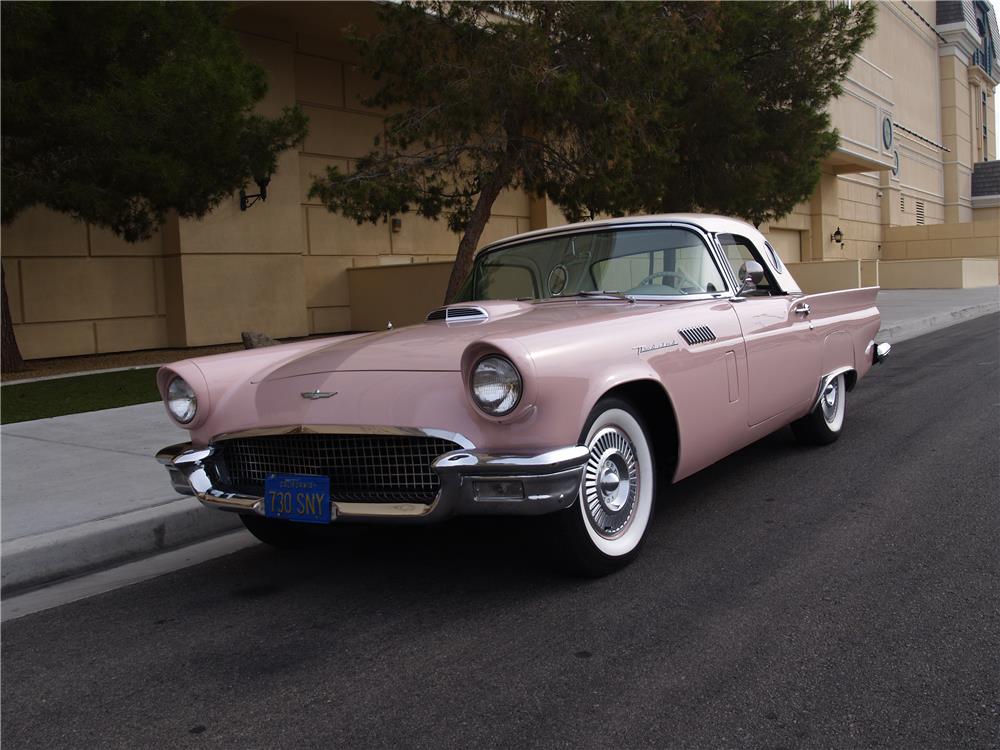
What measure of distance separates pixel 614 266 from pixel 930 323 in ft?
48.2

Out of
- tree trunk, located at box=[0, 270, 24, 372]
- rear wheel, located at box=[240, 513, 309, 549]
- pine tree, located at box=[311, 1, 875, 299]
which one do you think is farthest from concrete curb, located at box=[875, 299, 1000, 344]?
tree trunk, located at box=[0, 270, 24, 372]

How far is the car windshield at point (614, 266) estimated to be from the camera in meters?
4.93

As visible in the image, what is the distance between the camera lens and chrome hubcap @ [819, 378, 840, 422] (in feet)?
20.3

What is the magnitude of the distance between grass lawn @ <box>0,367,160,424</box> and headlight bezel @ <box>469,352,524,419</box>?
6282mm

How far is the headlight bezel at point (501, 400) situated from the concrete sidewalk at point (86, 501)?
2289 millimetres

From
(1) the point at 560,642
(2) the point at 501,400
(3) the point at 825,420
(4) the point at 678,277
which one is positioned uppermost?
(4) the point at 678,277

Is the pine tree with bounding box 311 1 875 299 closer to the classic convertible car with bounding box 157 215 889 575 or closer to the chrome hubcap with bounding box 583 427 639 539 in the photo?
the classic convertible car with bounding box 157 215 889 575

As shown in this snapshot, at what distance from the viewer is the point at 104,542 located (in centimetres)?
465

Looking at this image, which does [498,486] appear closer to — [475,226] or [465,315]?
[465,315]

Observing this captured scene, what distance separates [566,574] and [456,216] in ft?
34.4

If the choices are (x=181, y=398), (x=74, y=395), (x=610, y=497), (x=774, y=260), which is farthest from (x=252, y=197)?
Result: (x=610, y=497)

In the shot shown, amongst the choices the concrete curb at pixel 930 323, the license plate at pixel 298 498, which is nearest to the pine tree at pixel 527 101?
the concrete curb at pixel 930 323

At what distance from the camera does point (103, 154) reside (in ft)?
34.0

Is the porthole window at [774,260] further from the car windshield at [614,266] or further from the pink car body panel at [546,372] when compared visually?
the car windshield at [614,266]
